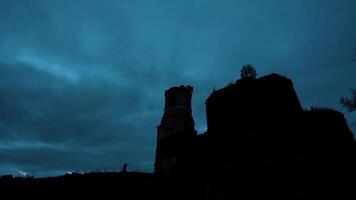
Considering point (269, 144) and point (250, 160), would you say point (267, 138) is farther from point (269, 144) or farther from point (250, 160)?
point (250, 160)

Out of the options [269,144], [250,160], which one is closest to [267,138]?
[269,144]

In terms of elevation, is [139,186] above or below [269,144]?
below

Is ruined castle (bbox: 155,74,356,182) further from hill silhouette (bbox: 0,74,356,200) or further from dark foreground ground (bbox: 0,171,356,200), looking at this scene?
dark foreground ground (bbox: 0,171,356,200)

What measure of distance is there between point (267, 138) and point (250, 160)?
1.06m

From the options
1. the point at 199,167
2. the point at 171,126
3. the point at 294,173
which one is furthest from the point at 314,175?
the point at 171,126

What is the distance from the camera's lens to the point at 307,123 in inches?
348

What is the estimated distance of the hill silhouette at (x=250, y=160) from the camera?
285 inches

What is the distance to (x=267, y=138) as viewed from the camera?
9.10 m

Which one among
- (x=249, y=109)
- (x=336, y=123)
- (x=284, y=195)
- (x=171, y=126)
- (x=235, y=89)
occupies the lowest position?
(x=284, y=195)

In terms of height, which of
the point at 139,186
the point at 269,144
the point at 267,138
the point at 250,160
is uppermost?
the point at 267,138

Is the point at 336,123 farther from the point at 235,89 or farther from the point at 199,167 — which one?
the point at 199,167

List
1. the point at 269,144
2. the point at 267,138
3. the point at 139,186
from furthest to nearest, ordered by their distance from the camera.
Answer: the point at 267,138 → the point at 269,144 → the point at 139,186

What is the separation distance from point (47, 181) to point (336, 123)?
1092 centimetres

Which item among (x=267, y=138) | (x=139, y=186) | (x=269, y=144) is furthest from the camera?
(x=267, y=138)
